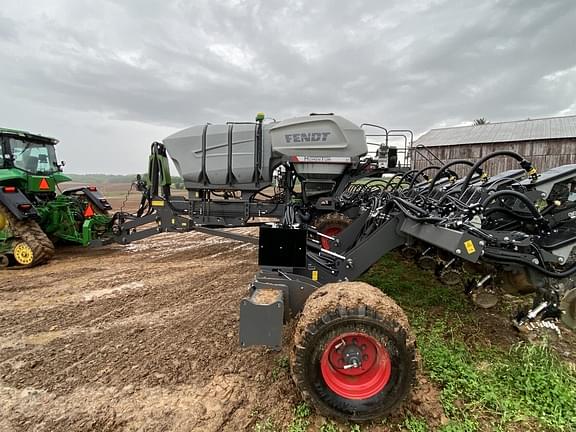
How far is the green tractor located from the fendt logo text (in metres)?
4.01

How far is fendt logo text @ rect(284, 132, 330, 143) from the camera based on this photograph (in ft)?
19.8

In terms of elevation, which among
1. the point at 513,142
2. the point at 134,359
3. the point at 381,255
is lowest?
the point at 134,359

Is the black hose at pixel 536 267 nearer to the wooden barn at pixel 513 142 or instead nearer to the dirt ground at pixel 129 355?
the dirt ground at pixel 129 355

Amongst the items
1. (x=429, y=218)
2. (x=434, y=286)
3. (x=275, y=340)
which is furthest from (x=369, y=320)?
(x=434, y=286)

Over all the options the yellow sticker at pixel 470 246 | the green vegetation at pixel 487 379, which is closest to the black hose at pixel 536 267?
the yellow sticker at pixel 470 246

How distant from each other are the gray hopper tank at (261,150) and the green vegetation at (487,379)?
320 cm

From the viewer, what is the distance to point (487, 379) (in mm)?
2605

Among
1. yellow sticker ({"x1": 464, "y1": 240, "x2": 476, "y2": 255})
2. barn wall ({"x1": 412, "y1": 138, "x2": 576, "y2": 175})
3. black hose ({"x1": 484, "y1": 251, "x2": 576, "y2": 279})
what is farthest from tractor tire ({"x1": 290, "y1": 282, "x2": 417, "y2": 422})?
barn wall ({"x1": 412, "y1": 138, "x2": 576, "y2": 175})

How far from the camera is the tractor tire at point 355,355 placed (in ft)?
A: 6.91

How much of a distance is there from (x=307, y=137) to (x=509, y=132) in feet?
66.2

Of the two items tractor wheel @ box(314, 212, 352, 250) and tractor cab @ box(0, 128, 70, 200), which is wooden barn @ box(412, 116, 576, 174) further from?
tractor cab @ box(0, 128, 70, 200)

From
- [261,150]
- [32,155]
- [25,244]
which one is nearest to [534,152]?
[261,150]

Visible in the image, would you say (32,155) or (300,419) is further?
(32,155)

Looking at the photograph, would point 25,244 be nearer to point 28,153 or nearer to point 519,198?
point 28,153
